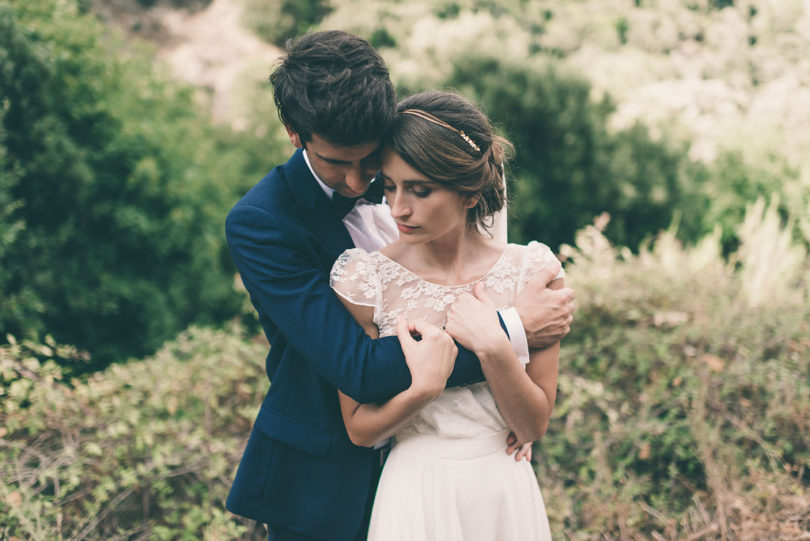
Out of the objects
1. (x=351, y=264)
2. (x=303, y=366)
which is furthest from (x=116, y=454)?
(x=351, y=264)

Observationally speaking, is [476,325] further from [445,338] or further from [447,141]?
[447,141]

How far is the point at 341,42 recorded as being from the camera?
168 cm

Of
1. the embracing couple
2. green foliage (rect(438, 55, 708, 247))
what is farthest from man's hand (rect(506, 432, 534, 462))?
green foliage (rect(438, 55, 708, 247))

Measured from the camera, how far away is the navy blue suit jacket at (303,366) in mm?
1612

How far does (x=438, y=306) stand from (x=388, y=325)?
173mm

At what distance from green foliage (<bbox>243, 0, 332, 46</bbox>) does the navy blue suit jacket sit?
1682cm

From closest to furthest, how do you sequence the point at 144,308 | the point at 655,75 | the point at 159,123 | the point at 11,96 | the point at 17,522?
the point at 17,522 < the point at 11,96 < the point at 144,308 < the point at 159,123 < the point at 655,75

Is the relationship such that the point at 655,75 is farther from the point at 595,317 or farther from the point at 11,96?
the point at 11,96

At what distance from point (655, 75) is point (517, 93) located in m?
9.18

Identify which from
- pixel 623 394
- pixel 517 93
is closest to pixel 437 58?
pixel 517 93

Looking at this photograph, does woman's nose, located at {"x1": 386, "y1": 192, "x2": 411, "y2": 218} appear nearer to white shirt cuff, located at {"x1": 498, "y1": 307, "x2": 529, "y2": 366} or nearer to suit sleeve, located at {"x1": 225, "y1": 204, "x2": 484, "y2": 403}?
suit sleeve, located at {"x1": 225, "y1": 204, "x2": 484, "y2": 403}

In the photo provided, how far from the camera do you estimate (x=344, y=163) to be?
175 cm

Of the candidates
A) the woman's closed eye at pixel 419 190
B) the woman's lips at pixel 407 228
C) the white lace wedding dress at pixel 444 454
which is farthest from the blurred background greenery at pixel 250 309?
the woman's closed eye at pixel 419 190

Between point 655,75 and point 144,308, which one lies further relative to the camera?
point 655,75
